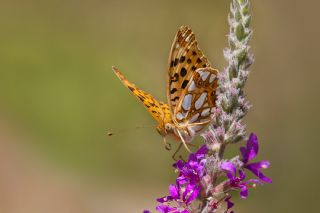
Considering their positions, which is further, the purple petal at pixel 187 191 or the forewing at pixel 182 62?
the forewing at pixel 182 62

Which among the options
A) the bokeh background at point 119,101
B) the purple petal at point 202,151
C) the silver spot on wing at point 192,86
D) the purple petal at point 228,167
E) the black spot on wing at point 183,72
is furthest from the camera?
the bokeh background at point 119,101

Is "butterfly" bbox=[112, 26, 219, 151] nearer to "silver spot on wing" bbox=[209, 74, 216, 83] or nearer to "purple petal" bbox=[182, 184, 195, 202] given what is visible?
"silver spot on wing" bbox=[209, 74, 216, 83]

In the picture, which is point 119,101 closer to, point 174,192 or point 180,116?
point 180,116

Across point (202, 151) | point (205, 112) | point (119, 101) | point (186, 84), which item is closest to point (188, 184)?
point (202, 151)

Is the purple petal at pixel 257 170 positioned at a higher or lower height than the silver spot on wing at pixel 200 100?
lower

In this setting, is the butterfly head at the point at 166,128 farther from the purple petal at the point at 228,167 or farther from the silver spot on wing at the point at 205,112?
the purple petal at the point at 228,167

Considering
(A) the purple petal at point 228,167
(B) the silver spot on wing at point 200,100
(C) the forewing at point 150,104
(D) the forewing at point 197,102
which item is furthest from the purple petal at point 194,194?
(C) the forewing at point 150,104

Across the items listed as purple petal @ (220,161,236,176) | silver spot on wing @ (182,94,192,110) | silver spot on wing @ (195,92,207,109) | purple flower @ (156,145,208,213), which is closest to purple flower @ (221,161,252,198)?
purple petal @ (220,161,236,176)

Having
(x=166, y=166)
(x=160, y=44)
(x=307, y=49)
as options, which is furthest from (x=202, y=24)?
(x=166, y=166)
